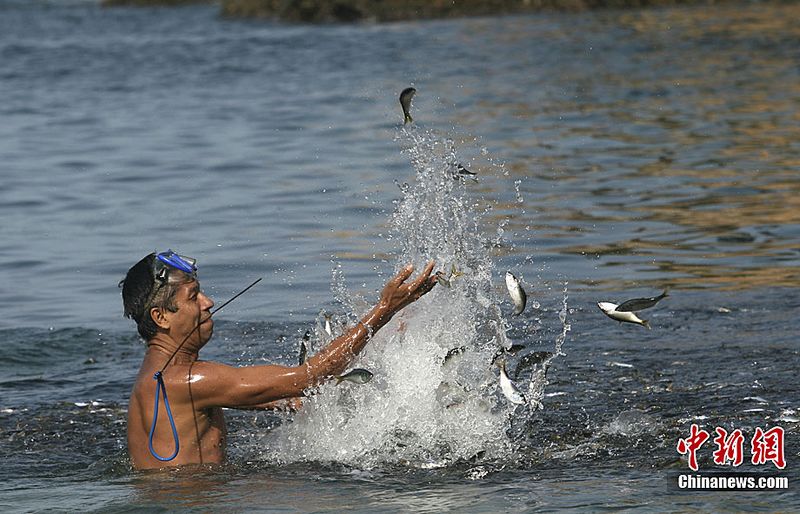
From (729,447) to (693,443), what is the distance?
0.22m

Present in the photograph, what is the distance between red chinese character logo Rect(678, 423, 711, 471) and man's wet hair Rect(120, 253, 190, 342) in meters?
3.13

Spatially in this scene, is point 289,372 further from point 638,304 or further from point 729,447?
point 729,447

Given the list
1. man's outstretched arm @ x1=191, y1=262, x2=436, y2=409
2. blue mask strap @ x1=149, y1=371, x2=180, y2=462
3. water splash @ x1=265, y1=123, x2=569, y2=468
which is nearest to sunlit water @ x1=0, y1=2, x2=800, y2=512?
water splash @ x1=265, y1=123, x2=569, y2=468

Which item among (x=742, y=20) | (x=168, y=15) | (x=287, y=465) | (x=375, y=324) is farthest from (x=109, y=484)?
(x=168, y=15)

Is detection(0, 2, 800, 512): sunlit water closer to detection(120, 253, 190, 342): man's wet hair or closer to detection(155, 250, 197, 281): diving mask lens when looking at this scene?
detection(120, 253, 190, 342): man's wet hair

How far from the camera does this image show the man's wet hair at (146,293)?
24.8ft

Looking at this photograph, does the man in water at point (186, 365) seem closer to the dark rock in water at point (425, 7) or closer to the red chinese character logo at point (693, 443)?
the red chinese character logo at point (693, 443)

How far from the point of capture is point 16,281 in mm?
13695

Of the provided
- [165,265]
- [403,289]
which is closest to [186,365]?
[165,265]

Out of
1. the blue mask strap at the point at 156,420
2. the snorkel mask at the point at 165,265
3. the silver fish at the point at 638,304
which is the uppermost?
the snorkel mask at the point at 165,265

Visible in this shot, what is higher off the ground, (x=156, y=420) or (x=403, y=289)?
(x=403, y=289)

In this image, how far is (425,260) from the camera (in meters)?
9.80

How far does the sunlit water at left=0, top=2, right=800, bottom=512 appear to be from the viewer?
8289mm

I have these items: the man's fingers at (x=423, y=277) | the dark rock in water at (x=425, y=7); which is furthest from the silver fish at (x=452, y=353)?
the dark rock in water at (x=425, y=7)
